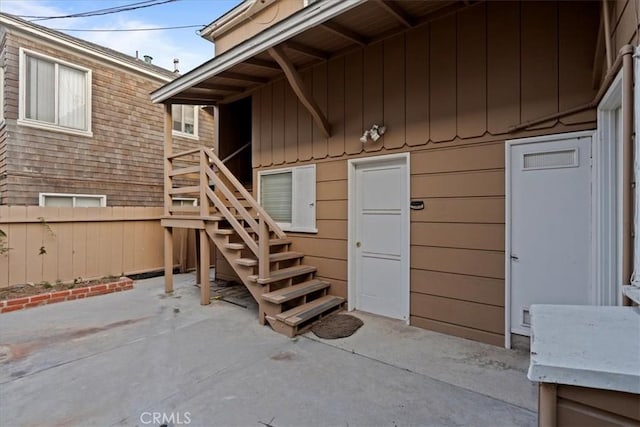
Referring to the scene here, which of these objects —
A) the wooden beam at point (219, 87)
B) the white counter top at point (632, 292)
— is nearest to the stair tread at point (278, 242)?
the wooden beam at point (219, 87)

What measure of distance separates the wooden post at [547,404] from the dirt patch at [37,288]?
5.96 m

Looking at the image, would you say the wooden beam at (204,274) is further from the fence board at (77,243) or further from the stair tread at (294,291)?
the fence board at (77,243)

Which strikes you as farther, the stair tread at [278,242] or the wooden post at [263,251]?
the stair tread at [278,242]

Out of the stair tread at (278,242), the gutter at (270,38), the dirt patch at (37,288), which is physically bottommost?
the dirt patch at (37,288)

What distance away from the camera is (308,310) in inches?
147

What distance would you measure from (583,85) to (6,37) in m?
9.09

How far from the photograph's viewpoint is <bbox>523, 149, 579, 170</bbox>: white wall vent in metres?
2.76

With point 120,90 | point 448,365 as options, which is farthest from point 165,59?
point 448,365

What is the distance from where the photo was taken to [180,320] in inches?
156

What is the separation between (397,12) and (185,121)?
7.44 metres

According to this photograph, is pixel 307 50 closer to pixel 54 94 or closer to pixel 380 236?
pixel 380 236

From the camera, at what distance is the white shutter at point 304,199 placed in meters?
4.57

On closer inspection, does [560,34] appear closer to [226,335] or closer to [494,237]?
[494,237]

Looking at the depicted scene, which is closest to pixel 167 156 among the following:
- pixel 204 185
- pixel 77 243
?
pixel 204 185
